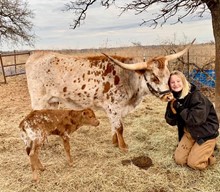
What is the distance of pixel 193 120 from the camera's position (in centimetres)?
444

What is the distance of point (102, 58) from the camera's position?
5.98 metres

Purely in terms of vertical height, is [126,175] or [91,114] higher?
[91,114]

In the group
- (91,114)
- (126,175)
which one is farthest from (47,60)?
(126,175)

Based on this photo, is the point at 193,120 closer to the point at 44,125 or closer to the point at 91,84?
the point at 91,84

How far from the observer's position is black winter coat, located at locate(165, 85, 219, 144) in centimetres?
444

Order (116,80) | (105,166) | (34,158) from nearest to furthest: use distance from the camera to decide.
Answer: (34,158) → (105,166) → (116,80)

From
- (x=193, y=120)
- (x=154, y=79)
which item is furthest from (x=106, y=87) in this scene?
(x=193, y=120)

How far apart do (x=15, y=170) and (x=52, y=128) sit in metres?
1.04

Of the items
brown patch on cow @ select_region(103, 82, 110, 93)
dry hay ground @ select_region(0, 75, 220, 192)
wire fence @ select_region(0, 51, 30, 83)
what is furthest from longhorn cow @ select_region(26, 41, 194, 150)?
wire fence @ select_region(0, 51, 30, 83)

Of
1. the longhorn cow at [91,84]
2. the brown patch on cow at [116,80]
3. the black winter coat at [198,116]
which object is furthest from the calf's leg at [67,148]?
the black winter coat at [198,116]

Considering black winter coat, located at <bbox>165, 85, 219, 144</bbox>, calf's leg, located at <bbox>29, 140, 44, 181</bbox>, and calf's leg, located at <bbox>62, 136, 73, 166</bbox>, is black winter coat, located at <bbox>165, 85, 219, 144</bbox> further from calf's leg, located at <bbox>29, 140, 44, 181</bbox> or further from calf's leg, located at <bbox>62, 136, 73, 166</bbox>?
calf's leg, located at <bbox>29, 140, 44, 181</bbox>

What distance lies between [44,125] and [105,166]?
1.23m

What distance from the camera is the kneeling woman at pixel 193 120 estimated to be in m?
4.47

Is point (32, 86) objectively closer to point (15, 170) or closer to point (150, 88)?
point (15, 170)
